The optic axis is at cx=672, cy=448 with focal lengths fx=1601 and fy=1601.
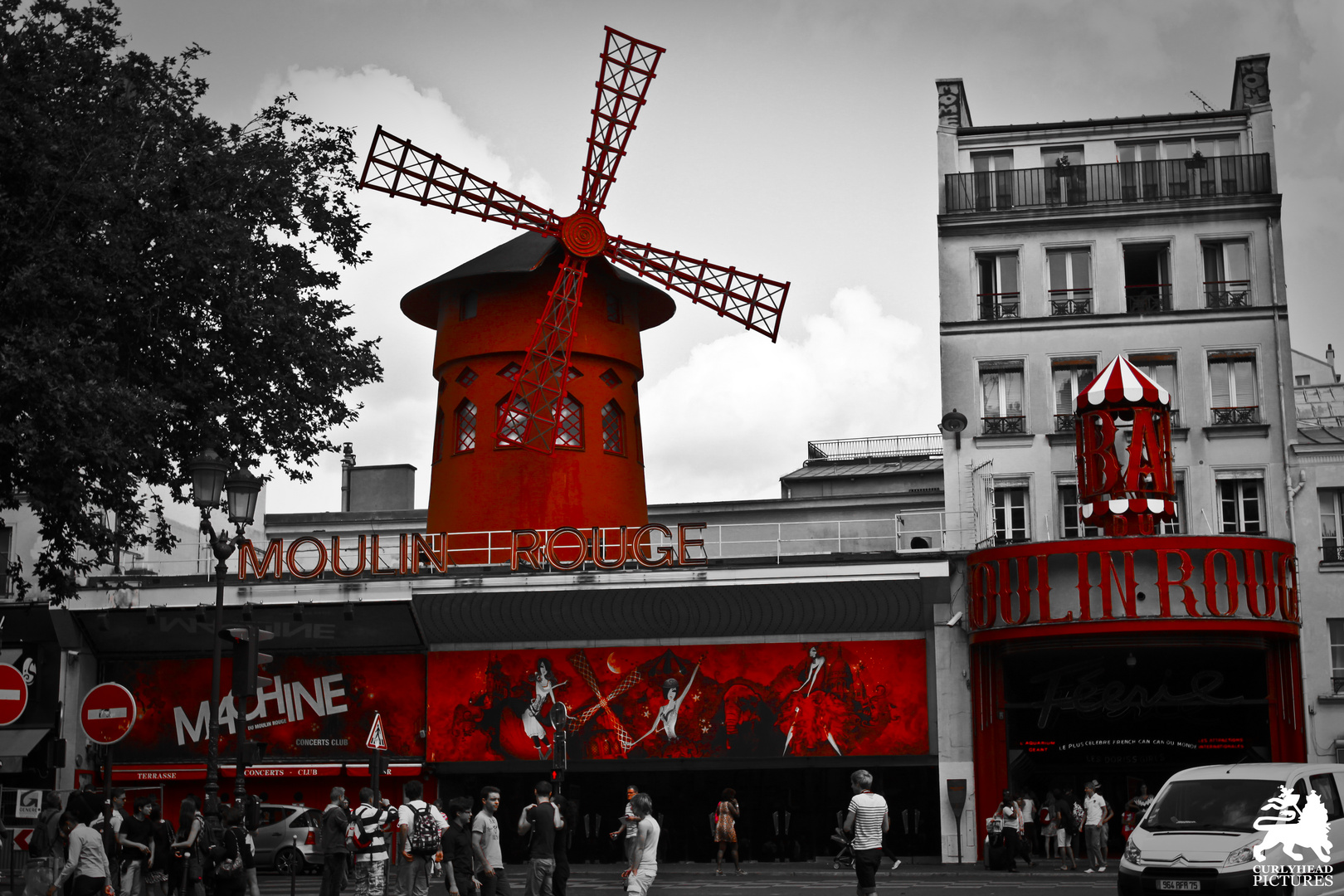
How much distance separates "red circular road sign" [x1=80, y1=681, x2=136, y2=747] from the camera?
13.4m

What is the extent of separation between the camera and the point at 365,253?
21781 mm

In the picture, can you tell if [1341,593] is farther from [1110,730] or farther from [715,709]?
[715,709]

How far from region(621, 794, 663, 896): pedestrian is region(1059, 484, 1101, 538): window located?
1346 cm

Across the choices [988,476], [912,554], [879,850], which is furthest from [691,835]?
[879,850]

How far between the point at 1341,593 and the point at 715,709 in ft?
33.1

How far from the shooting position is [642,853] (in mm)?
13812

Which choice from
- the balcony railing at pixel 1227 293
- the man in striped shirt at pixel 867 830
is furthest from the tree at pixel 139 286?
the balcony railing at pixel 1227 293

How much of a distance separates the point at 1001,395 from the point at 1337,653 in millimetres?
6609

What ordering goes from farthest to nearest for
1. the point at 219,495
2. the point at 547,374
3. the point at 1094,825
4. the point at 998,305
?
the point at 547,374 → the point at 998,305 → the point at 1094,825 → the point at 219,495

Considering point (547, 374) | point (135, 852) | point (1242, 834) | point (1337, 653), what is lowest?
point (135, 852)

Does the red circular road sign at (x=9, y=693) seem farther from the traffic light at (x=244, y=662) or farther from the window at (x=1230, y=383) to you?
the window at (x=1230, y=383)

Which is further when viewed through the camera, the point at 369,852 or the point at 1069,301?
the point at 1069,301

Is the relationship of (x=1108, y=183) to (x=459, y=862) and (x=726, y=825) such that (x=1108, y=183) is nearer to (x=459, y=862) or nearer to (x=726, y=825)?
(x=726, y=825)

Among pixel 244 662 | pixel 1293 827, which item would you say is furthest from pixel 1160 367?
pixel 244 662
